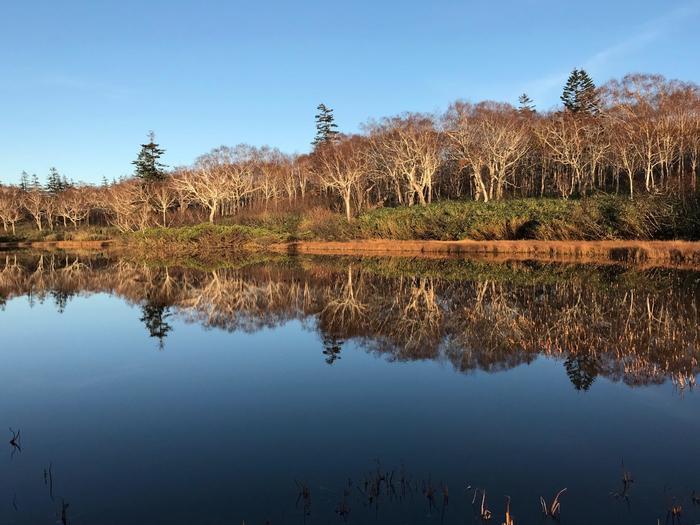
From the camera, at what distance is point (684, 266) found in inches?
Result: 808

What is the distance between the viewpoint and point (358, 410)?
23.3ft

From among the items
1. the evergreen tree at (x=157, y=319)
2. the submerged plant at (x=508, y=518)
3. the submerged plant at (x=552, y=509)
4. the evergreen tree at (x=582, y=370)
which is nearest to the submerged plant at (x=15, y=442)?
the evergreen tree at (x=157, y=319)

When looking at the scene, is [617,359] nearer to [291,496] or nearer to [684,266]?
[291,496]

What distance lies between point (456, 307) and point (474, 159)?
125ft

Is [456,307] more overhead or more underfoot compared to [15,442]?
more overhead

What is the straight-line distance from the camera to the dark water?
4836mm

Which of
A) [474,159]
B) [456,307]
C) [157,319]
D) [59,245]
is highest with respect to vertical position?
[474,159]

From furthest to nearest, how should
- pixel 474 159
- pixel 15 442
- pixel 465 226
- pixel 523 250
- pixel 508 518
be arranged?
pixel 474 159
pixel 465 226
pixel 523 250
pixel 15 442
pixel 508 518

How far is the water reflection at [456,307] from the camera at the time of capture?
9.47 metres

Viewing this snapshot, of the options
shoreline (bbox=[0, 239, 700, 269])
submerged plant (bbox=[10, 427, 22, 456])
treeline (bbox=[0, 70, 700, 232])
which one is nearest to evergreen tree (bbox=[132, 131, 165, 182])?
treeline (bbox=[0, 70, 700, 232])

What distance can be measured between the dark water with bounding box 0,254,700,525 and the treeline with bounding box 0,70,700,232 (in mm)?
25773

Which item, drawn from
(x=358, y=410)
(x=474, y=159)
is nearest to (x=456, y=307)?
(x=358, y=410)

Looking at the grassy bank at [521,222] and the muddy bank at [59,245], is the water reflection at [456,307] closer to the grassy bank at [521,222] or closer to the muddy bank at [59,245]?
the grassy bank at [521,222]

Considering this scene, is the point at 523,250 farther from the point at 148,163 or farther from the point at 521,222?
the point at 148,163
